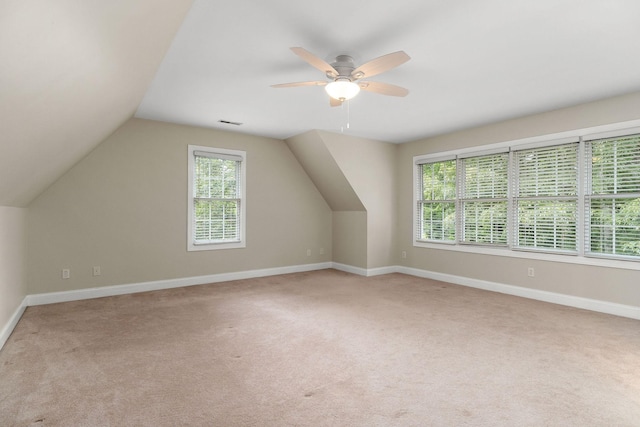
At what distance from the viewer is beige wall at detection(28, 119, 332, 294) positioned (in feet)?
14.2

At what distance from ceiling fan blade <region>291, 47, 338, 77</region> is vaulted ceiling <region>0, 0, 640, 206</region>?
195 millimetres

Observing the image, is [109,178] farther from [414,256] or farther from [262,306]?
[414,256]

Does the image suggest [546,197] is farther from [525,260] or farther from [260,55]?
[260,55]

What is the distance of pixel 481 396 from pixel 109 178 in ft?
15.9

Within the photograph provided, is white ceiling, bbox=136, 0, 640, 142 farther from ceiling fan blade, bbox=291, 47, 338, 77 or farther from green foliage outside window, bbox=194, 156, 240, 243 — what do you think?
green foliage outside window, bbox=194, 156, 240, 243

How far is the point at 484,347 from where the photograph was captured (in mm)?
2986

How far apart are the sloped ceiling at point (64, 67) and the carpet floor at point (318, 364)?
4.80 ft

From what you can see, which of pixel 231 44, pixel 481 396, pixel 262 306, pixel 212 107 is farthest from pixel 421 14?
pixel 262 306

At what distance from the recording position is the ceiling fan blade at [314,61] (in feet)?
7.57

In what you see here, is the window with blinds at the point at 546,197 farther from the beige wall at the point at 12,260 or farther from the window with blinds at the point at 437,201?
the beige wall at the point at 12,260

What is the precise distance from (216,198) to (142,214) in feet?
3.57

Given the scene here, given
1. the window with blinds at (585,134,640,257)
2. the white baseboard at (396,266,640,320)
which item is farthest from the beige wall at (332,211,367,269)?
the window with blinds at (585,134,640,257)

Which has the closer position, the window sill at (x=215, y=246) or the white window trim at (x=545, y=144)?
A: the white window trim at (x=545, y=144)

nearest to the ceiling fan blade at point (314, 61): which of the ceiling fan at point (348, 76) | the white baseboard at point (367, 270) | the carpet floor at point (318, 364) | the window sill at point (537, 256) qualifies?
the ceiling fan at point (348, 76)
